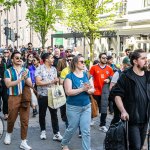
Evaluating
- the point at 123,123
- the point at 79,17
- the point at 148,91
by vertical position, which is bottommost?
the point at 123,123

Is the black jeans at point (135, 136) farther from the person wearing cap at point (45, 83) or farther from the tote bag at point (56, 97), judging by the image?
the person wearing cap at point (45, 83)

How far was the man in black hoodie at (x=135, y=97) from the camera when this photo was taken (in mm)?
5539

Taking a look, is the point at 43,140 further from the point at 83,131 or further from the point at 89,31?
the point at 89,31

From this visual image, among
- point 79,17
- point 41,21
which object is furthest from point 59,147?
point 41,21

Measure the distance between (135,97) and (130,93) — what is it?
3.4 inches

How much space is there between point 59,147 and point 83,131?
124 cm

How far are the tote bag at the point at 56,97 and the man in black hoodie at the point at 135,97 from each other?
263cm

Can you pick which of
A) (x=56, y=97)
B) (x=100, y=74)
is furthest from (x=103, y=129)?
(x=56, y=97)

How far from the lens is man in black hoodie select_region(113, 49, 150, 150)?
5539 millimetres

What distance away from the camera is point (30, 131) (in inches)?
365

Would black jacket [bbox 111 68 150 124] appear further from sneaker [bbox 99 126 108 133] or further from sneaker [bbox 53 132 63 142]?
sneaker [bbox 99 126 108 133]

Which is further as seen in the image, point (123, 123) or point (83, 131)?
point (83, 131)

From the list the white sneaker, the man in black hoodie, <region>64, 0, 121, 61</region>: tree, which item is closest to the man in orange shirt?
the white sneaker

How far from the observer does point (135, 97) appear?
554 centimetres
